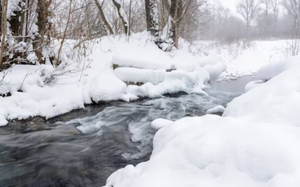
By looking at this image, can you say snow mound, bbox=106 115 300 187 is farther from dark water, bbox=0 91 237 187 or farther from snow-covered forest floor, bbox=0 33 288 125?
snow-covered forest floor, bbox=0 33 288 125

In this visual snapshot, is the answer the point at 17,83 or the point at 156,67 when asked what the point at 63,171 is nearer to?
the point at 17,83

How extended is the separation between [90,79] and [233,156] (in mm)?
4254

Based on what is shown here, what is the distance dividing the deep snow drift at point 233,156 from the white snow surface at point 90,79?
265 centimetres

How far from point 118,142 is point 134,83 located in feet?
8.62

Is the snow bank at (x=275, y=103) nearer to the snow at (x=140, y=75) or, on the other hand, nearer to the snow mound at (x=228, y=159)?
the snow mound at (x=228, y=159)

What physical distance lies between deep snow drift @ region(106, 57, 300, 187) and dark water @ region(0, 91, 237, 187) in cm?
73

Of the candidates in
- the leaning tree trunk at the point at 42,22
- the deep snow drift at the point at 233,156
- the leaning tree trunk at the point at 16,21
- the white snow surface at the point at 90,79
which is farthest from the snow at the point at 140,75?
the deep snow drift at the point at 233,156

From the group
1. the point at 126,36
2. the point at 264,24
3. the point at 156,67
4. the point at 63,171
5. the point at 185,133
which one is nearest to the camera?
the point at 185,133

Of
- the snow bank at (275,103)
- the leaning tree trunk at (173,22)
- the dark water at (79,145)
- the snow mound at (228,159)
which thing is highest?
the leaning tree trunk at (173,22)

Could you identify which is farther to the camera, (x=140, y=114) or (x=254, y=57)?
(x=254, y=57)

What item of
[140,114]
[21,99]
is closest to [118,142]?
[140,114]

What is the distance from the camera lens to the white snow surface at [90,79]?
3.91 metres

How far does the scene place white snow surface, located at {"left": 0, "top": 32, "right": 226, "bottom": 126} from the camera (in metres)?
3.91

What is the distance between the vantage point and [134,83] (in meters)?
5.74
